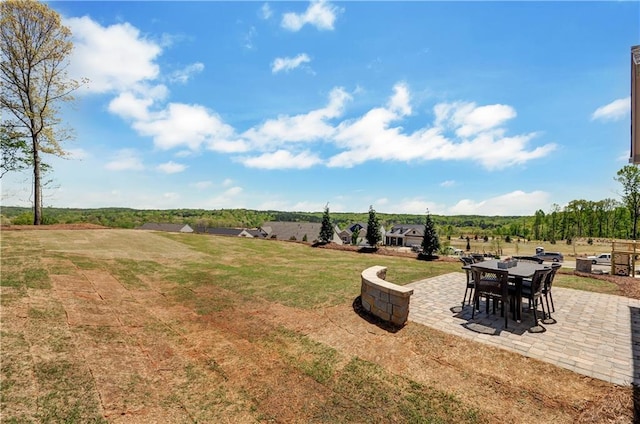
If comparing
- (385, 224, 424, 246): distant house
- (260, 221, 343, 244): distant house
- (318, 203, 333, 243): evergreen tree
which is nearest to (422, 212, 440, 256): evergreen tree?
(318, 203, 333, 243): evergreen tree

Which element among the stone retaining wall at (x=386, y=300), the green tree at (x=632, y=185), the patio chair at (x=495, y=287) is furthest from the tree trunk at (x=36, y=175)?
the green tree at (x=632, y=185)

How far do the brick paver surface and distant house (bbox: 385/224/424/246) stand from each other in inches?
2409

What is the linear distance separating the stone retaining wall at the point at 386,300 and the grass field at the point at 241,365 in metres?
0.38

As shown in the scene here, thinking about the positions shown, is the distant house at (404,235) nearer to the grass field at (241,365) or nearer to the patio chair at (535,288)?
the patio chair at (535,288)

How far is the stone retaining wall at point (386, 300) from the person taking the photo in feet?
18.7

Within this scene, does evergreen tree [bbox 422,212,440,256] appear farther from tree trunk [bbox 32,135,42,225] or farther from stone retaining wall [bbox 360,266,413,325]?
tree trunk [bbox 32,135,42,225]

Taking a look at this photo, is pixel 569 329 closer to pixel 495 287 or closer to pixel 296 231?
pixel 495 287

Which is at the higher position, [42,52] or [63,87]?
[42,52]

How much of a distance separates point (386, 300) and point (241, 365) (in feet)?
10.1

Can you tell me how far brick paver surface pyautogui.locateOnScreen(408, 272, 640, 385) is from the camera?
4.38 m

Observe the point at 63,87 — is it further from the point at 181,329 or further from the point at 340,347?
the point at 340,347

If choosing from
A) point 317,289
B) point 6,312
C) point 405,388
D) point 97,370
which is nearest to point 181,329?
point 97,370

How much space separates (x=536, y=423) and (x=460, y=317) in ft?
10.2

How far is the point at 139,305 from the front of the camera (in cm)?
668
